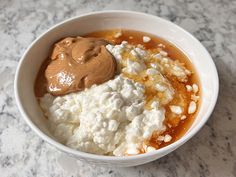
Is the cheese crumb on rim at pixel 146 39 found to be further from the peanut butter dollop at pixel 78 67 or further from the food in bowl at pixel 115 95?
the peanut butter dollop at pixel 78 67

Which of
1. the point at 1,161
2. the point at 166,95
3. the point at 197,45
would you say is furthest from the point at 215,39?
the point at 1,161

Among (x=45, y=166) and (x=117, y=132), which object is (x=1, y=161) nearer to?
(x=45, y=166)

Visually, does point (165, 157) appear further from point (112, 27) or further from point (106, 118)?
→ point (112, 27)

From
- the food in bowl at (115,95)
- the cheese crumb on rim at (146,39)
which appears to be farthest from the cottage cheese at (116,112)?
the cheese crumb on rim at (146,39)

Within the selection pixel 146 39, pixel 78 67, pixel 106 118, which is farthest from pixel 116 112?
pixel 146 39

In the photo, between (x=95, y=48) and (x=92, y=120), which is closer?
(x=92, y=120)

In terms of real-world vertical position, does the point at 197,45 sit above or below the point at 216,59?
above
